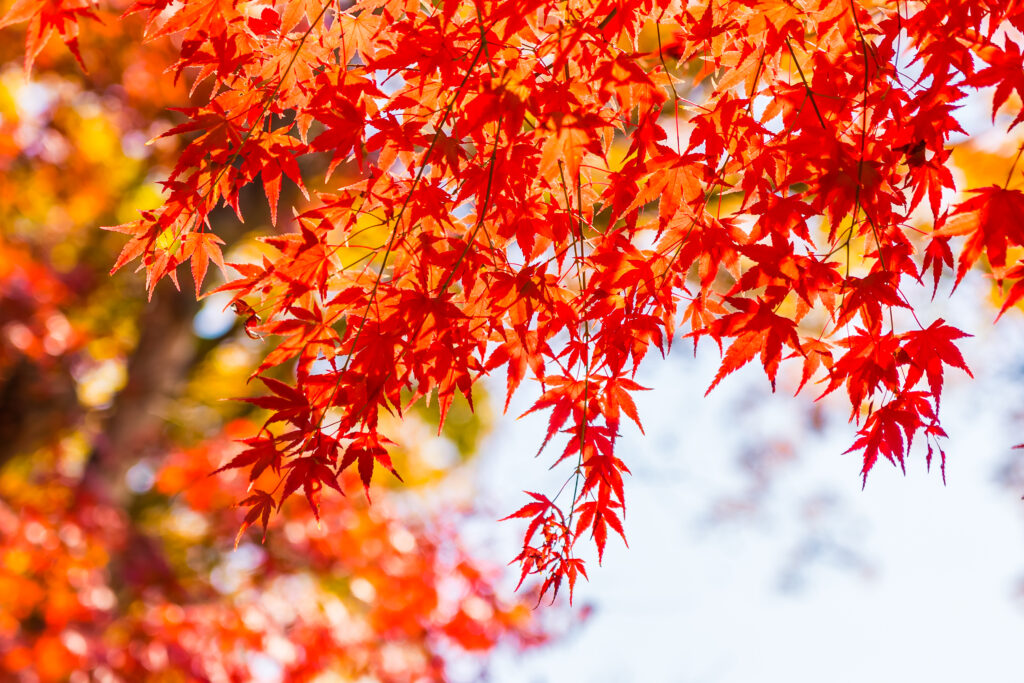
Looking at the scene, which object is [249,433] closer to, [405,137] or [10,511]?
[10,511]

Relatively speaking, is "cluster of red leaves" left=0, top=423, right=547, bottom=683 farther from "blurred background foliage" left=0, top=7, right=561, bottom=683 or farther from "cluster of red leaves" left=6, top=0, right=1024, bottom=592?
"cluster of red leaves" left=6, top=0, right=1024, bottom=592

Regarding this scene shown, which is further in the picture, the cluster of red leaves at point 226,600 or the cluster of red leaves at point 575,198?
the cluster of red leaves at point 226,600

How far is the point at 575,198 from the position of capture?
174 cm

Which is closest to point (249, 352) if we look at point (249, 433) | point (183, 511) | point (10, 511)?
point (183, 511)

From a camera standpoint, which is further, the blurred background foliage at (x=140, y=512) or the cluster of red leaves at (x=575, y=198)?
the blurred background foliage at (x=140, y=512)

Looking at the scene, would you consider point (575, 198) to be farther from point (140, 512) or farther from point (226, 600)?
point (140, 512)

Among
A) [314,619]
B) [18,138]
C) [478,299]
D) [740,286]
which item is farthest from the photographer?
[18,138]

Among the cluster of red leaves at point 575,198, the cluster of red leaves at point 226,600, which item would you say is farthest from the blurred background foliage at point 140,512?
the cluster of red leaves at point 575,198

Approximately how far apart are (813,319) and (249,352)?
661 centimetres

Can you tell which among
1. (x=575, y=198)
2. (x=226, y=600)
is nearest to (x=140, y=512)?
(x=226, y=600)

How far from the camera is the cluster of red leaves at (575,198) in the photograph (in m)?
1.45

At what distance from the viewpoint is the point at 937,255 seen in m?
1.56

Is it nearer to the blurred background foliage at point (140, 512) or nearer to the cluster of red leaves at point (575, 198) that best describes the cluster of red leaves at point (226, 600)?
the blurred background foliage at point (140, 512)

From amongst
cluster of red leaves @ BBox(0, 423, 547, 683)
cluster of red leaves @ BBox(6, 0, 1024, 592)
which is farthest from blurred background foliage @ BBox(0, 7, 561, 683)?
cluster of red leaves @ BBox(6, 0, 1024, 592)
